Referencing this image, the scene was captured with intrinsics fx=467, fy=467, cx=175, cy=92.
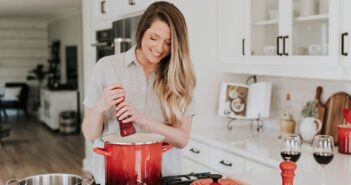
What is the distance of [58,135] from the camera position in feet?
28.3

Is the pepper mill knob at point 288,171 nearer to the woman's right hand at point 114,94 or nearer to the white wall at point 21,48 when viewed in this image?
the woman's right hand at point 114,94

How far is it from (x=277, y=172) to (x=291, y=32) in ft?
3.44

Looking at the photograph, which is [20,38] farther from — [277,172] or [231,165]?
[277,172]

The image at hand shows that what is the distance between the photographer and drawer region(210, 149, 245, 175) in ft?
9.19

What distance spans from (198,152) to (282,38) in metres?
0.96

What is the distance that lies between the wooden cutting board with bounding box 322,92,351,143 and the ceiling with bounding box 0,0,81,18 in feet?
19.4

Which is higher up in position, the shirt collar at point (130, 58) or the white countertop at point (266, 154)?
the shirt collar at point (130, 58)

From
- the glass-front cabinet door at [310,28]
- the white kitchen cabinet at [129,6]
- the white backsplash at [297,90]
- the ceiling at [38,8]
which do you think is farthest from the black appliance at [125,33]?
the ceiling at [38,8]

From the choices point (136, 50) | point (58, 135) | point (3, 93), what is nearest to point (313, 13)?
point (136, 50)

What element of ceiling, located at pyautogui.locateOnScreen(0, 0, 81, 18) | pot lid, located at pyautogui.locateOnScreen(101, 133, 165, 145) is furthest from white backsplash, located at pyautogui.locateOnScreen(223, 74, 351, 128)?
ceiling, located at pyautogui.locateOnScreen(0, 0, 81, 18)

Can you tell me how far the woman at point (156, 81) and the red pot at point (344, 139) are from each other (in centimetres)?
108

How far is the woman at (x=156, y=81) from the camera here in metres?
1.78

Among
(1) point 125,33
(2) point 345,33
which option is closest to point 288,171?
(2) point 345,33

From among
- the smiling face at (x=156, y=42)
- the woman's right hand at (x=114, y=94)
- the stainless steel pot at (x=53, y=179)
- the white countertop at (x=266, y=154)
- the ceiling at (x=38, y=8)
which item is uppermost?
the ceiling at (x=38, y=8)
